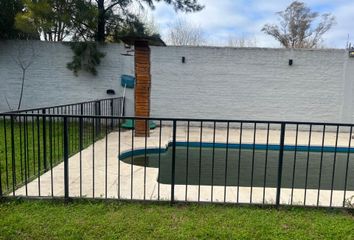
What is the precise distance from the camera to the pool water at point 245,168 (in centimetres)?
436

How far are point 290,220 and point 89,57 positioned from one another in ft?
25.6

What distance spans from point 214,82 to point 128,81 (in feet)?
8.38

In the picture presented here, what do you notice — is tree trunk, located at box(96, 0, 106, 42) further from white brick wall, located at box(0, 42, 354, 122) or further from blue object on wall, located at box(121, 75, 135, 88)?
blue object on wall, located at box(121, 75, 135, 88)

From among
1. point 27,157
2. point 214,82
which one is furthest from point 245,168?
point 214,82

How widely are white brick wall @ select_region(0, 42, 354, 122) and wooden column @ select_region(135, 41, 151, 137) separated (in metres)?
2.10

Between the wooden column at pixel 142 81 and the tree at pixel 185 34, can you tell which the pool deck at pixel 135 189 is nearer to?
the wooden column at pixel 142 81

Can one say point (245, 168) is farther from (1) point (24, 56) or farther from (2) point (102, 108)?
(1) point (24, 56)

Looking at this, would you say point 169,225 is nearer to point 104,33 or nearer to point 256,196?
point 256,196

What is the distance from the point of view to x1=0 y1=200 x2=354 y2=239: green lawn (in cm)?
250

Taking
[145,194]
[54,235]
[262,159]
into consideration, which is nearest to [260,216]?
[145,194]

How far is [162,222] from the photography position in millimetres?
2725

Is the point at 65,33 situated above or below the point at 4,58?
above

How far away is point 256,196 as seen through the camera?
135 inches

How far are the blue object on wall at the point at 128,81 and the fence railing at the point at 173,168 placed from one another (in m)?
1.73
